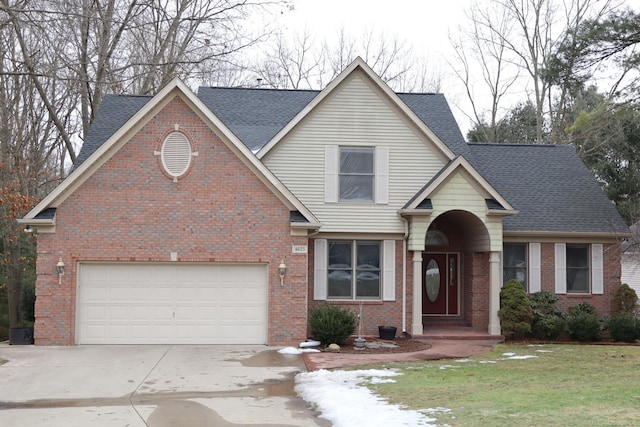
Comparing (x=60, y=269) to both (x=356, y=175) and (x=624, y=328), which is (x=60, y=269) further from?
(x=624, y=328)

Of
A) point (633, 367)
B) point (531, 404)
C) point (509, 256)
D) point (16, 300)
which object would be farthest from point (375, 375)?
point (16, 300)

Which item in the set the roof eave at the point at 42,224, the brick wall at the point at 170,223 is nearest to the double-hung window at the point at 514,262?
the brick wall at the point at 170,223

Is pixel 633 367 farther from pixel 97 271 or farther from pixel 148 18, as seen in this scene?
pixel 148 18

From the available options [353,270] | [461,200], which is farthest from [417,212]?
[353,270]

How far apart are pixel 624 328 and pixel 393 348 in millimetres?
6785

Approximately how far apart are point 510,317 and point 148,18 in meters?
17.8

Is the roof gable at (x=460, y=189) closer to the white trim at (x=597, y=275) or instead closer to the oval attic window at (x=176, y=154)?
the white trim at (x=597, y=275)

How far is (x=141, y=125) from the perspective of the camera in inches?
709

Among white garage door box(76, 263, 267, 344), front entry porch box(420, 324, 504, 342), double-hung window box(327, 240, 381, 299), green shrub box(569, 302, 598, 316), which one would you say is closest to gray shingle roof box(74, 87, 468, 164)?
double-hung window box(327, 240, 381, 299)

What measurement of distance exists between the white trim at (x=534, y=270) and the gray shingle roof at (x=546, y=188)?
0.69 metres

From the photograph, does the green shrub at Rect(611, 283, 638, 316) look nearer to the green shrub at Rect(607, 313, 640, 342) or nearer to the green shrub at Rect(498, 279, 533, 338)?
the green shrub at Rect(607, 313, 640, 342)

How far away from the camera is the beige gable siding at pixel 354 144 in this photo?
66.1 feet

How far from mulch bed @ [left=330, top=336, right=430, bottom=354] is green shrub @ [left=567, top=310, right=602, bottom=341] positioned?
427 cm

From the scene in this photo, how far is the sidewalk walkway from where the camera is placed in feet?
50.1
